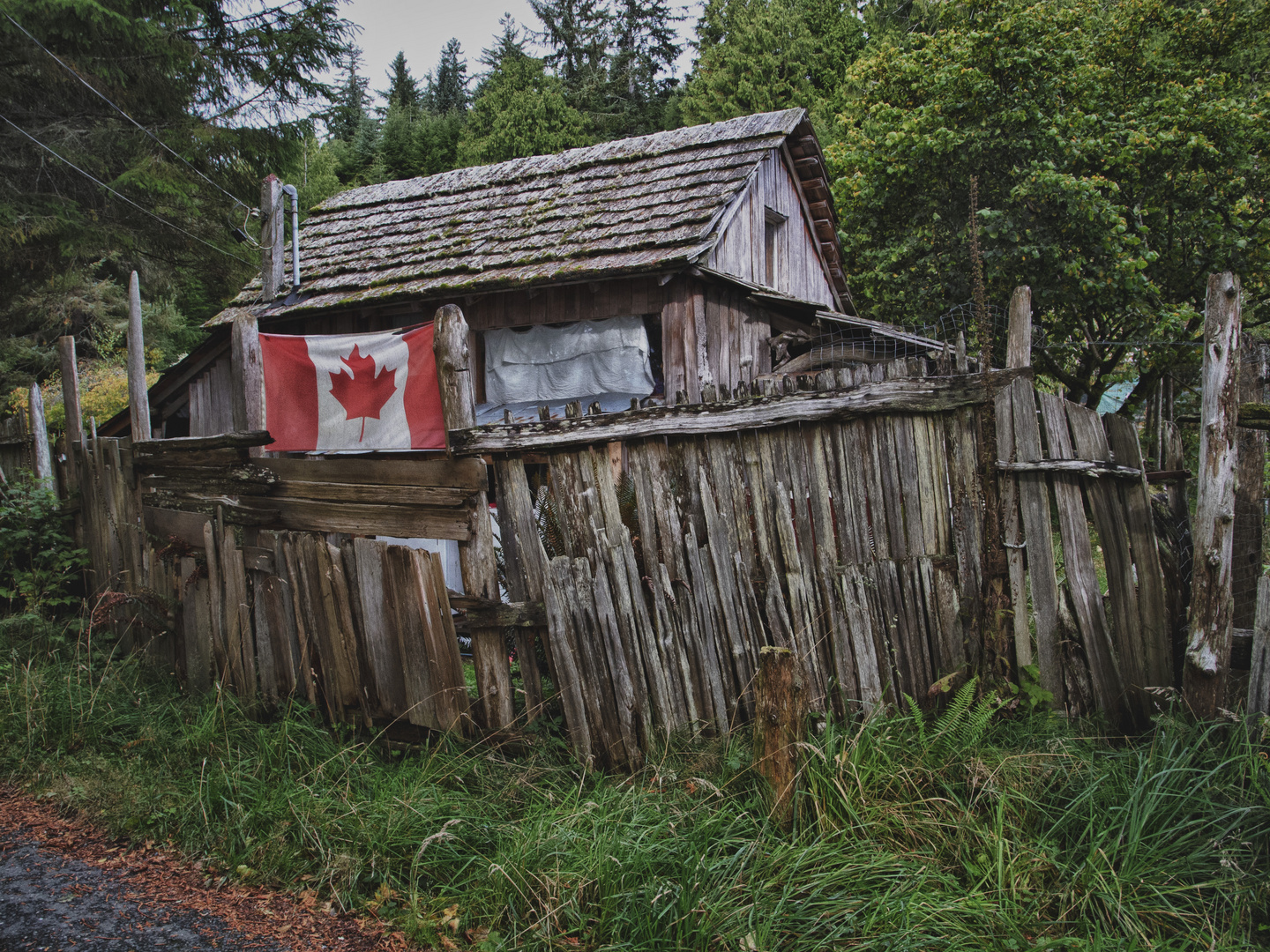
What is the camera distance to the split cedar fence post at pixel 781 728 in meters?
3.28

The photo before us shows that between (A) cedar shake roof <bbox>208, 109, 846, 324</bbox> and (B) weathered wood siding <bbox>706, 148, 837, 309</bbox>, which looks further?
(B) weathered wood siding <bbox>706, 148, 837, 309</bbox>

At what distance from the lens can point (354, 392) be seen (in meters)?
5.13

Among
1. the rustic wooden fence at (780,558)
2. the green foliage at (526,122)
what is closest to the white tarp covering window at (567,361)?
the rustic wooden fence at (780,558)

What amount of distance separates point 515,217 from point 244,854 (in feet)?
28.5

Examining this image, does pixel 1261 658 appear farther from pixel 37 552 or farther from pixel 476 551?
pixel 37 552

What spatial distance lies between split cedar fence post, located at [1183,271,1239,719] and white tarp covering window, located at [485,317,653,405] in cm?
615

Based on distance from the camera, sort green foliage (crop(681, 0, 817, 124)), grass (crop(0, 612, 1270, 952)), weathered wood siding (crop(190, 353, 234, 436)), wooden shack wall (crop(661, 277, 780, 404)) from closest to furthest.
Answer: grass (crop(0, 612, 1270, 952)) < wooden shack wall (crop(661, 277, 780, 404)) < weathered wood siding (crop(190, 353, 234, 436)) < green foliage (crop(681, 0, 817, 124))

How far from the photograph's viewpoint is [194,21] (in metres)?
14.6

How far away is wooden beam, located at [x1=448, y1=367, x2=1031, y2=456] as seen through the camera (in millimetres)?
4012

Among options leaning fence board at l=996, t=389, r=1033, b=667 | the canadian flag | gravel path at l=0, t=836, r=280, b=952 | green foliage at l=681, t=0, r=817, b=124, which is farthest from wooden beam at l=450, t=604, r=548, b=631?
green foliage at l=681, t=0, r=817, b=124

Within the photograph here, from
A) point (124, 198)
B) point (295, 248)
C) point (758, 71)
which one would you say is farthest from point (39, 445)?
point (758, 71)

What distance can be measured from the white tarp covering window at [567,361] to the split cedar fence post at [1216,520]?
615cm

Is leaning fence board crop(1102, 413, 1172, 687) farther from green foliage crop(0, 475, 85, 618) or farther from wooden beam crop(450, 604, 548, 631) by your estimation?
green foliage crop(0, 475, 85, 618)

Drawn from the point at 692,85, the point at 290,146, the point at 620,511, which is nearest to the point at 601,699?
the point at 620,511
